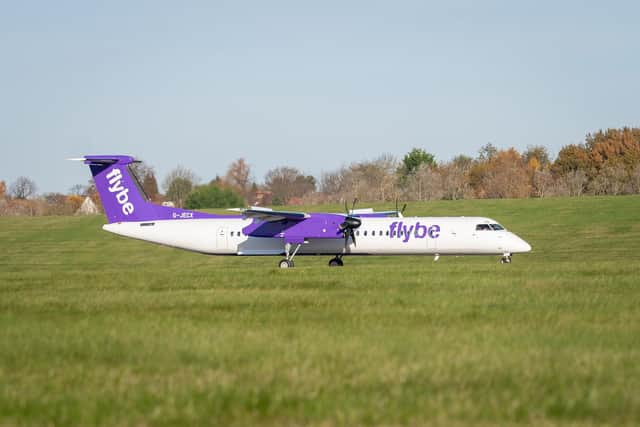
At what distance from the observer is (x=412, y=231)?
36.8 meters

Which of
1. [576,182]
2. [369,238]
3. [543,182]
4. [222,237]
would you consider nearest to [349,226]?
[369,238]

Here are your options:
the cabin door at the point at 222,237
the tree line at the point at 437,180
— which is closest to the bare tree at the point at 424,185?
the tree line at the point at 437,180

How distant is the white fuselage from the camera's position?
121ft

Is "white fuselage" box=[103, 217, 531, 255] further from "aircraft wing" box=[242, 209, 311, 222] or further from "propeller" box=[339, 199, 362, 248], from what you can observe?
"aircraft wing" box=[242, 209, 311, 222]

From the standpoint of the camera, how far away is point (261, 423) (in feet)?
24.9

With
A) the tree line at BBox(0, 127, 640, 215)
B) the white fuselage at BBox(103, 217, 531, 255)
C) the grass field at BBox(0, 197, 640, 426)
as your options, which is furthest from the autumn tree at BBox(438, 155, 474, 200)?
the grass field at BBox(0, 197, 640, 426)

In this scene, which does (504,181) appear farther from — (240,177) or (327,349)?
(327,349)

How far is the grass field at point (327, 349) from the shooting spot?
7969mm

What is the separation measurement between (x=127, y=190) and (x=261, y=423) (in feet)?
104

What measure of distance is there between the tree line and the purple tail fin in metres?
40.4

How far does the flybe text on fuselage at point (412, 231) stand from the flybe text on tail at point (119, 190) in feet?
37.6

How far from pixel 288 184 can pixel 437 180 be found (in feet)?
107

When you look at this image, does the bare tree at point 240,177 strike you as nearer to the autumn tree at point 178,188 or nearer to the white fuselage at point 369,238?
the autumn tree at point 178,188

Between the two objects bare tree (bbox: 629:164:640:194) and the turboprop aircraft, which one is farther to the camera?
bare tree (bbox: 629:164:640:194)
